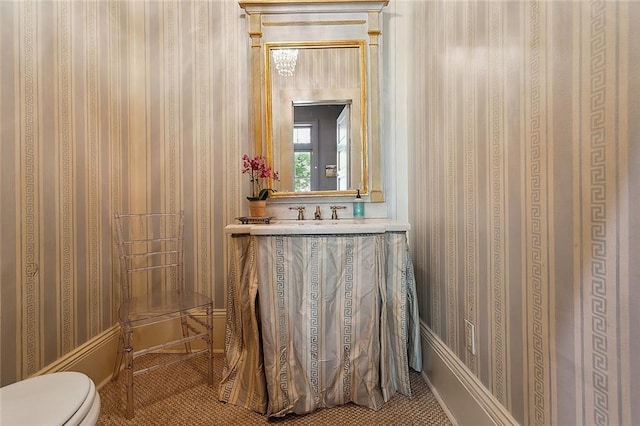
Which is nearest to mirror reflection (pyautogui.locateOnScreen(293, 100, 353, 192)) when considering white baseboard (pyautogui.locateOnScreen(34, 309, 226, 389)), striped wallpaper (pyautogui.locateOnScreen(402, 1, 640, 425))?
striped wallpaper (pyautogui.locateOnScreen(402, 1, 640, 425))

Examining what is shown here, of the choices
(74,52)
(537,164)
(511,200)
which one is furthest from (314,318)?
(74,52)

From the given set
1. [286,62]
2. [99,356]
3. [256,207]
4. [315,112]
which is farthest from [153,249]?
[286,62]

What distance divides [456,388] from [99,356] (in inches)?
72.2

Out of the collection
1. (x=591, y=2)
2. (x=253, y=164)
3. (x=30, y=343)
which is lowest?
(x=30, y=343)

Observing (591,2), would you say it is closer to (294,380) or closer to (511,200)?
(511,200)

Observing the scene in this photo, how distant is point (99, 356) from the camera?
1572mm

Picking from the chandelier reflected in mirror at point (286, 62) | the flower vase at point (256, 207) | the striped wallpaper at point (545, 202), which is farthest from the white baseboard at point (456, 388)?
the chandelier reflected in mirror at point (286, 62)

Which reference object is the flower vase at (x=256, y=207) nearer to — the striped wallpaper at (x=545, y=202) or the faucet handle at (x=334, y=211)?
the faucet handle at (x=334, y=211)

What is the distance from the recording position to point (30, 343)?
1.22 metres

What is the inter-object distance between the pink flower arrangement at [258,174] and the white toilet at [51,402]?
111cm

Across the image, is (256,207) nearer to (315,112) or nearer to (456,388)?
(315,112)

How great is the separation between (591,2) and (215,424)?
1.90 m

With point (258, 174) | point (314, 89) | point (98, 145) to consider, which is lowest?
point (258, 174)

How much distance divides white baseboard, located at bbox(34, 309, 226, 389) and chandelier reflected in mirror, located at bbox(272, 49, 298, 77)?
1.70 meters
